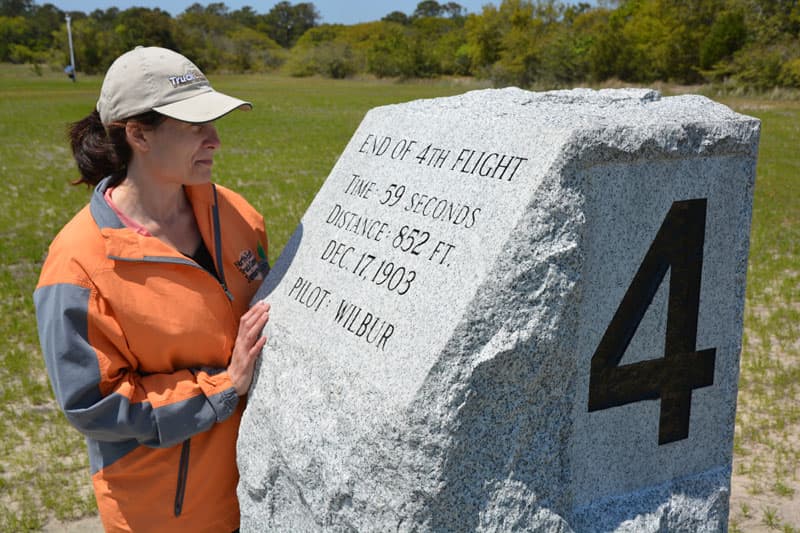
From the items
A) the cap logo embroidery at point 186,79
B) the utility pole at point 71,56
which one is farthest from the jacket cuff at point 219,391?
the utility pole at point 71,56

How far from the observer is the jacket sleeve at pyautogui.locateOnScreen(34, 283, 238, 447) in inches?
82.8

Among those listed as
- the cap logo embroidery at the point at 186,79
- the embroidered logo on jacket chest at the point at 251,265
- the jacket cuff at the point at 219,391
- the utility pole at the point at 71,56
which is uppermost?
the utility pole at the point at 71,56

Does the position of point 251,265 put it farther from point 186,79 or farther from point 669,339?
point 669,339

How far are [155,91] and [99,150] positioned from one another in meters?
0.35

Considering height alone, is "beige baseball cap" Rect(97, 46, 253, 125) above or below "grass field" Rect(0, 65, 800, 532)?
above

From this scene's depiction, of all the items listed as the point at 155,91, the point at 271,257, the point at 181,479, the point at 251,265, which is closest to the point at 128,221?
the point at 155,91

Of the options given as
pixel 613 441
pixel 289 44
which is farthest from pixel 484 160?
pixel 289 44

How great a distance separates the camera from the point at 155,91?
2215 millimetres

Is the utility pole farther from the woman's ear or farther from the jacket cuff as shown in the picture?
the jacket cuff

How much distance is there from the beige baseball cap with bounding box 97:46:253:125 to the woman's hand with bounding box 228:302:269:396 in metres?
0.72

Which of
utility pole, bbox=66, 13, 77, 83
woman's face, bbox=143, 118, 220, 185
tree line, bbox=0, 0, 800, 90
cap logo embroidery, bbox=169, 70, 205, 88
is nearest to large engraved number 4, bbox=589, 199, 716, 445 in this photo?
woman's face, bbox=143, 118, 220, 185

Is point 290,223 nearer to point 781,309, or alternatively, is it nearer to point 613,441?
point 781,309

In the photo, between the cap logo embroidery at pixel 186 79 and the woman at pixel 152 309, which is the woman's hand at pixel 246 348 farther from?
the cap logo embroidery at pixel 186 79

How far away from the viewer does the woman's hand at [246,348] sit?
8.26ft
